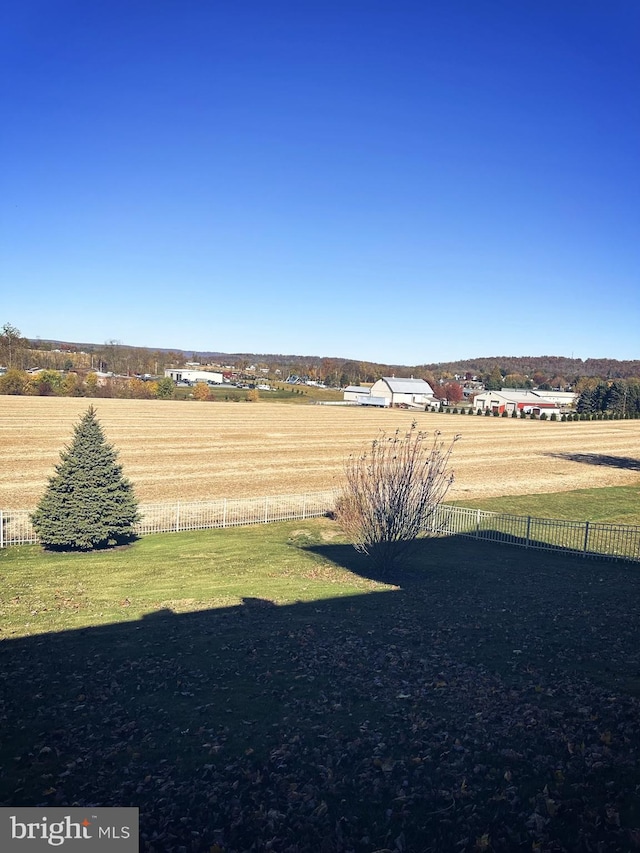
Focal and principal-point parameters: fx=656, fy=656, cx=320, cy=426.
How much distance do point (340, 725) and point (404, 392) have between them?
127 m

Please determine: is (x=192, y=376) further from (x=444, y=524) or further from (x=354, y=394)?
(x=444, y=524)

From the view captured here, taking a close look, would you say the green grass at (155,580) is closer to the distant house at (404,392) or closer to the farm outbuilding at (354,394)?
the distant house at (404,392)

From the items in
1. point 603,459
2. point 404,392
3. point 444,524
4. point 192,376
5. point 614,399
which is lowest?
point 444,524

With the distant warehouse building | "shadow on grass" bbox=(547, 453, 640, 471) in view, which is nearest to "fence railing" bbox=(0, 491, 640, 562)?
"shadow on grass" bbox=(547, 453, 640, 471)

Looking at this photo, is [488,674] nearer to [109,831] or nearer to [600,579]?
[109,831]

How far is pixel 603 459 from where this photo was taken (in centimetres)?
5053

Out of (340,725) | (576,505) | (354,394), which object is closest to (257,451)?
(576,505)

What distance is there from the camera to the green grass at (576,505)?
28109mm

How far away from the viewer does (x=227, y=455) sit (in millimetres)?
46625

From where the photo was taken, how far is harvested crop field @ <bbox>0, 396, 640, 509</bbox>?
114 ft

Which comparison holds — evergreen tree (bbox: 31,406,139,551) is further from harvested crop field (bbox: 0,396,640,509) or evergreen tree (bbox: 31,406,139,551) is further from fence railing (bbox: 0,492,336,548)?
harvested crop field (bbox: 0,396,640,509)

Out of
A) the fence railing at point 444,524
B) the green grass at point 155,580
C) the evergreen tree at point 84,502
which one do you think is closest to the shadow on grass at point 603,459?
the fence railing at point 444,524

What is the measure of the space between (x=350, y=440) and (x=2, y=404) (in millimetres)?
40205

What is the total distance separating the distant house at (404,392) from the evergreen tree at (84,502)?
111m
